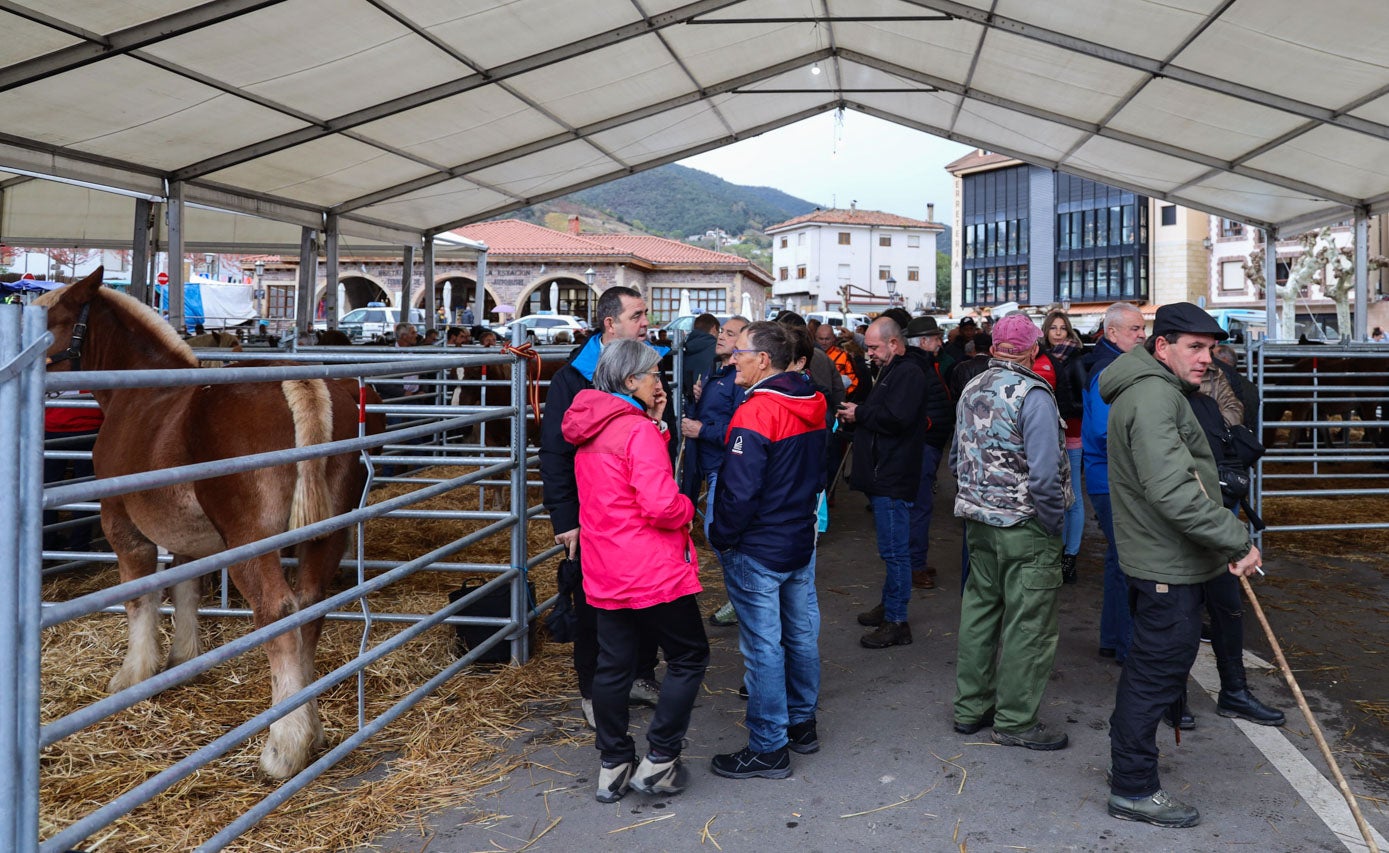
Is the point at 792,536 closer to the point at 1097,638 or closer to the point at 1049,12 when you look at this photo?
the point at 1097,638

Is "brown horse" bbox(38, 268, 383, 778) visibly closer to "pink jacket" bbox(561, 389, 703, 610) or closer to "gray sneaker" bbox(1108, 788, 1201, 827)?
"pink jacket" bbox(561, 389, 703, 610)

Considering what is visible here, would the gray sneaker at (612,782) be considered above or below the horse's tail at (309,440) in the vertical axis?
below

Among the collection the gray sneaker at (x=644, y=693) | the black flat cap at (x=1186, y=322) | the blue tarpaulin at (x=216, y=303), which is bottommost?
the gray sneaker at (x=644, y=693)

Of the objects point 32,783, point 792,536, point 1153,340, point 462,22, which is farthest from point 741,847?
point 462,22

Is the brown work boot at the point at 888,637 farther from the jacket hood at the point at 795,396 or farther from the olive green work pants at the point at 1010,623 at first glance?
the jacket hood at the point at 795,396

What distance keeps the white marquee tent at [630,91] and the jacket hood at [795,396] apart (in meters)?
6.26

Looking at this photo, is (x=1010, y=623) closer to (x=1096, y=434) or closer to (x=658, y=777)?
(x=658, y=777)

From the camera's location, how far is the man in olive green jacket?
352cm

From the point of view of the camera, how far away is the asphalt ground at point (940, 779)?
3412 millimetres

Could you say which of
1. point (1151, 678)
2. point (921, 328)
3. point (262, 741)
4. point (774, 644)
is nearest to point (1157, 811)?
point (1151, 678)

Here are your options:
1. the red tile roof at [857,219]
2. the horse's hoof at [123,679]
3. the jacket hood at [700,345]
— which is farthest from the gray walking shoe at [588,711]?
the red tile roof at [857,219]

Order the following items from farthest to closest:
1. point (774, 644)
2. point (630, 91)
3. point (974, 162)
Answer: point (974, 162)
point (630, 91)
point (774, 644)

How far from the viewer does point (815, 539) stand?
14.6 feet

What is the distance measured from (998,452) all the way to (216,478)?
11.3ft
